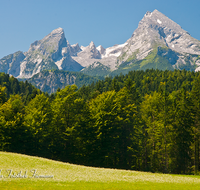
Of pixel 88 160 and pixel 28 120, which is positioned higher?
pixel 28 120

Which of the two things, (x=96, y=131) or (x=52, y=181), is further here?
(x=96, y=131)

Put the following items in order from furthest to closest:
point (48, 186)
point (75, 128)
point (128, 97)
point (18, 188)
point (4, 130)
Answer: point (128, 97), point (75, 128), point (4, 130), point (48, 186), point (18, 188)

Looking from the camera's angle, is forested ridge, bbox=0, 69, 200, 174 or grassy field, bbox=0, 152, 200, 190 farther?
forested ridge, bbox=0, 69, 200, 174

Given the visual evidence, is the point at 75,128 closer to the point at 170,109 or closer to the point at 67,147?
the point at 67,147

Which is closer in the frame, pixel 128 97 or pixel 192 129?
pixel 192 129

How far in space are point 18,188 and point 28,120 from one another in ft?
133

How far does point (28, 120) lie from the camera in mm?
61781

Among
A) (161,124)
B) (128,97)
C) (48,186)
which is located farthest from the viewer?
(128,97)

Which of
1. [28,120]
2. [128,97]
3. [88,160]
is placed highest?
[128,97]

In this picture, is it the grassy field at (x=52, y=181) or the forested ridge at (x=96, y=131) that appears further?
the forested ridge at (x=96, y=131)

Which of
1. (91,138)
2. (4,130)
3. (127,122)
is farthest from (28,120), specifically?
(127,122)

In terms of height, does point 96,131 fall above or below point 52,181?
above

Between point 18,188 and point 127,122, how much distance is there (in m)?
47.9

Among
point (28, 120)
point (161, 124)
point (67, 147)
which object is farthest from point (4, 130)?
point (161, 124)
